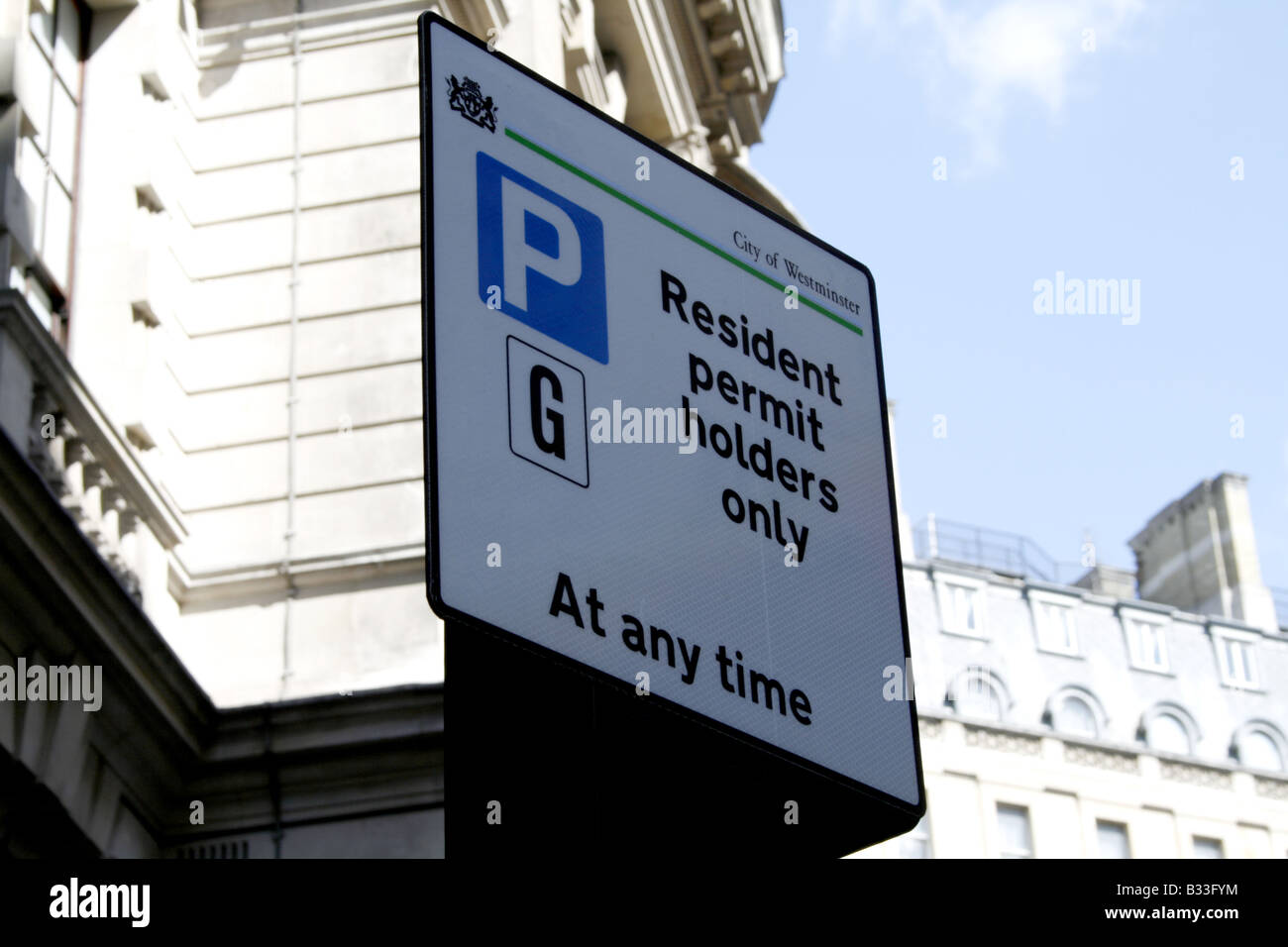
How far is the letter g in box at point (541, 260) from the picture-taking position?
3602mm

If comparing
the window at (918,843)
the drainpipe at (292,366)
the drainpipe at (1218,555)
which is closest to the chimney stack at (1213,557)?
the drainpipe at (1218,555)

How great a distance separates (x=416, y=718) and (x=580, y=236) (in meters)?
9.44

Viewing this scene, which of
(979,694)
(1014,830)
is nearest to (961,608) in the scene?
(979,694)

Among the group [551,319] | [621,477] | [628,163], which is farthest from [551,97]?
[621,477]

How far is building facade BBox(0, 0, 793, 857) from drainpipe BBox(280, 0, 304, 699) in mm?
23

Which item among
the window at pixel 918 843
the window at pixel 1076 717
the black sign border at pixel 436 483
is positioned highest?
the window at pixel 1076 717

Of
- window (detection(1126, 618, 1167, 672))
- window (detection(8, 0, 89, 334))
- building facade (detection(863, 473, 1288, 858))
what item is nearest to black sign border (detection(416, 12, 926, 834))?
window (detection(8, 0, 89, 334))

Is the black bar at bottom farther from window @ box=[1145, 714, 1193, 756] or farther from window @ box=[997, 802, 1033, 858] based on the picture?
window @ box=[1145, 714, 1193, 756]

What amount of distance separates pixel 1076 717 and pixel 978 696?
12.1ft

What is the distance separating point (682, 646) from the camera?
358 centimetres

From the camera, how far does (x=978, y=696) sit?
5897cm

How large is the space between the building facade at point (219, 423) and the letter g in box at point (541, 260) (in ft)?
23.2

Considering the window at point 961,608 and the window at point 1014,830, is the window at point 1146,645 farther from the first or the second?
the window at point 1014,830

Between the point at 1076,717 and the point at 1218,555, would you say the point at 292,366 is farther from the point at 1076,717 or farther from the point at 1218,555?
the point at 1218,555
